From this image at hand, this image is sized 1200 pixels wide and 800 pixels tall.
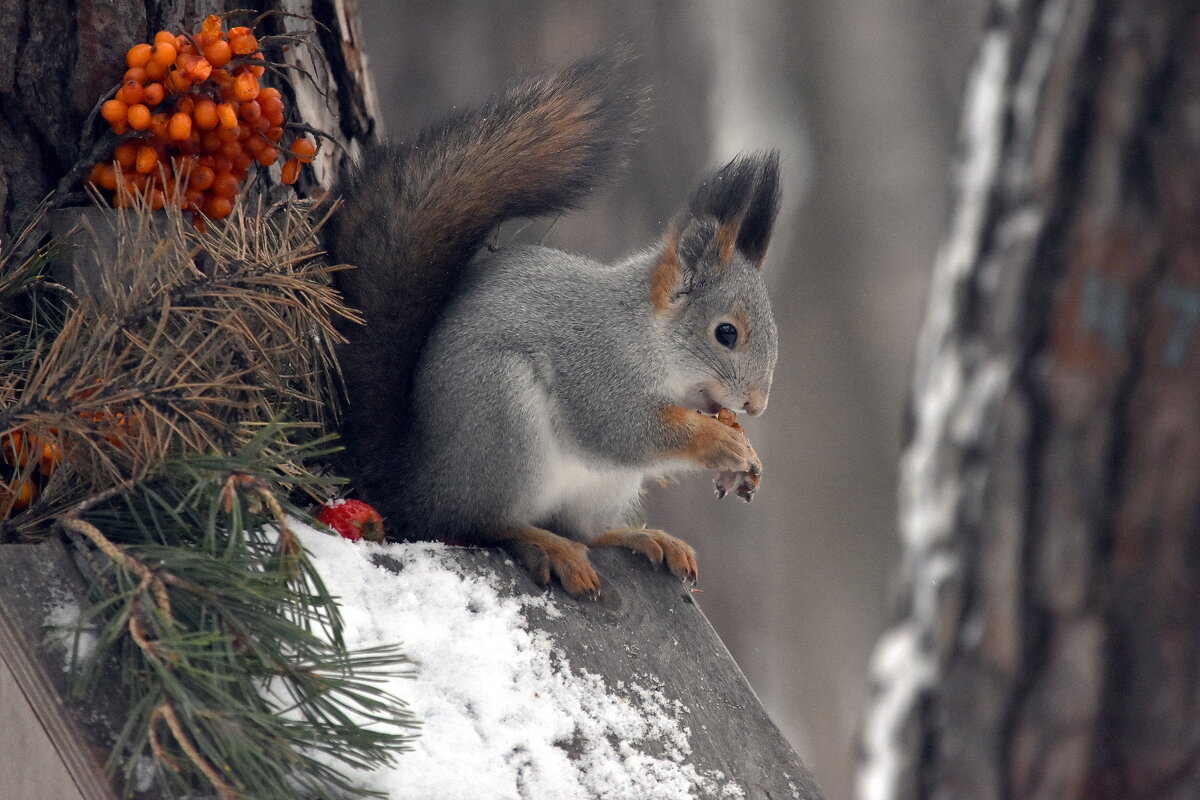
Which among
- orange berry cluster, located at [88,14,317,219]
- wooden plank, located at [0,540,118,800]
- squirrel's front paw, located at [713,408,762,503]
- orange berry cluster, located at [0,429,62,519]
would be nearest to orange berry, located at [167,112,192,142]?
orange berry cluster, located at [88,14,317,219]

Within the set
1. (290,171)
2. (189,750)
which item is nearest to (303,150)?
(290,171)

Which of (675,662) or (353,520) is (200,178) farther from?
(675,662)

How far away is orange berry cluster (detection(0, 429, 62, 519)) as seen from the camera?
107cm

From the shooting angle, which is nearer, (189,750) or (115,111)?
(189,750)

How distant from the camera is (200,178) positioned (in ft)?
4.17

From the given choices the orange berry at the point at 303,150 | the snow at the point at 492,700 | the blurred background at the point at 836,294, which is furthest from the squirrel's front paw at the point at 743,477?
the blurred background at the point at 836,294

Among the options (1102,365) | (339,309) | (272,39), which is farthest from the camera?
(272,39)

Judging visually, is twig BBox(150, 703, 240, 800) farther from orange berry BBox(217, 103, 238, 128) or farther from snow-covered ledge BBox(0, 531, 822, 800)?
orange berry BBox(217, 103, 238, 128)

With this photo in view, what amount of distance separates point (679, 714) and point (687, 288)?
553 millimetres

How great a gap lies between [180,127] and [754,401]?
0.74 m

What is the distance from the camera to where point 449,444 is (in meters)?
1.43

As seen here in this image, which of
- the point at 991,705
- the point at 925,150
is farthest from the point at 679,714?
the point at 925,150

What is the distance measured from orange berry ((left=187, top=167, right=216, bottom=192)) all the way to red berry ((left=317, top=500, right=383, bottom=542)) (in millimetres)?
368

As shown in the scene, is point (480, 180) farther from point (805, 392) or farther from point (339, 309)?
point (805, 392)
